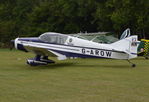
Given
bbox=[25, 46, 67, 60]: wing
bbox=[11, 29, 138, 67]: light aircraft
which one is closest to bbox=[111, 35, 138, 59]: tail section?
bbox=[11, 29, 138, 67]: light aircraft

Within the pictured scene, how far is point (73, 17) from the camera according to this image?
168 feet

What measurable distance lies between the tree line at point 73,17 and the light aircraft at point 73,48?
935 inches

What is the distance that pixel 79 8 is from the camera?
50.1 m

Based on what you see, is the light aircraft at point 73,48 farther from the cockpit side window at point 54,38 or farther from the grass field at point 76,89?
the grass field at point 76,89

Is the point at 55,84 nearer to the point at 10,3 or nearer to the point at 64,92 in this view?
the point at 64,92

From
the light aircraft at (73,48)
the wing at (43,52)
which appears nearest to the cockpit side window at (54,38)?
the light aircraft at (73,48)

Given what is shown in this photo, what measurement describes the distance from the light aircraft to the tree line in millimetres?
23747

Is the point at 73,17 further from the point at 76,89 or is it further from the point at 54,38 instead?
the point at 76,89

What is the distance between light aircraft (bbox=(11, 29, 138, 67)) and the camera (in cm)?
1621

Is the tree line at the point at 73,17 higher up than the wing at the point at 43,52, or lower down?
higher up

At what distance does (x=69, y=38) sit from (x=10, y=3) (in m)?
53.7

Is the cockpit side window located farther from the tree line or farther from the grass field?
the tree line

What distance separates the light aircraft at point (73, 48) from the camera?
638 inches

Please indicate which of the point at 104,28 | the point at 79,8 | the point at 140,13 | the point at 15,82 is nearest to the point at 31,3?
the point at 79,8
